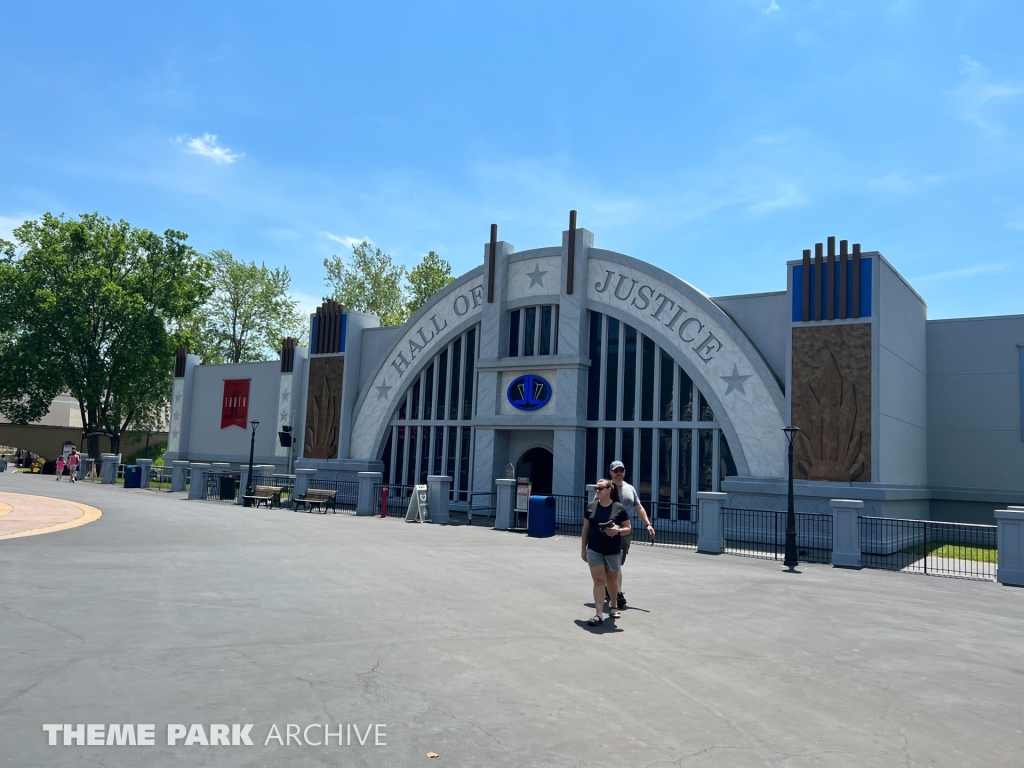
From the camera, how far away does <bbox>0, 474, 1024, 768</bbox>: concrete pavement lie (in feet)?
18.7

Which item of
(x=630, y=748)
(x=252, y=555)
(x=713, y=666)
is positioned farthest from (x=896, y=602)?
(x=252, y=555)

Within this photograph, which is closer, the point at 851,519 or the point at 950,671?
the point at 950,671

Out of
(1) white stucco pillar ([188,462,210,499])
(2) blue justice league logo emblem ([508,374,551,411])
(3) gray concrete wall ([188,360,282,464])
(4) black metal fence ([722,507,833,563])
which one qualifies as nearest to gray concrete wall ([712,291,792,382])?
(4) black metal fence ([722,507,833,563])

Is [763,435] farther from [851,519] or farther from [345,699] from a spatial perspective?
[345,699]

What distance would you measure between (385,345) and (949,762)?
1216 inches

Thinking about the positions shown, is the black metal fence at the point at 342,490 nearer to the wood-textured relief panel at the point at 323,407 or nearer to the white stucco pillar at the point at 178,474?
the wood-textured relief panel at the point at 323,407

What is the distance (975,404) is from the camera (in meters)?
26.4

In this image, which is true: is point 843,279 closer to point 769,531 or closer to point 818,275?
point 818,275

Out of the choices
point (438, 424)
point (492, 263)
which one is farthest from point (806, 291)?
point (438, 424)

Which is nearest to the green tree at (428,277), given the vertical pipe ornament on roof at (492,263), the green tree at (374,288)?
the green tree at (374,288)

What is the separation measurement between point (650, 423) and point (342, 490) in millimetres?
13614

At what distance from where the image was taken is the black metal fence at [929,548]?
1800 cm

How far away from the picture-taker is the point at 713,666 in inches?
317

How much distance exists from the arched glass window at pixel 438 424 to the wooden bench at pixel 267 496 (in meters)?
5.16
